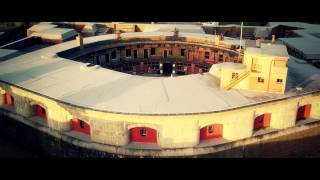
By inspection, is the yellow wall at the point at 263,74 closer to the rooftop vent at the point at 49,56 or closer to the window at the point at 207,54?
the window at the point at 207,54

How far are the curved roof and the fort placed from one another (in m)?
0.08

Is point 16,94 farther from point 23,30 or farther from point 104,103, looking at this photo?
point 23,30

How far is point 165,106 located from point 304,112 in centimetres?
1378

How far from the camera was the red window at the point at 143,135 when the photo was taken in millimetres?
29078

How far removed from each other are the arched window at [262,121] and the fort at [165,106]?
8cm

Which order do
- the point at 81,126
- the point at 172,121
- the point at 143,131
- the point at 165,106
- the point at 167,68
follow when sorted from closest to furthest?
1. the point at 172,121
2. the point at 165,106
3. the point at 143,131
4. the point at 81,126
5. the point at 167,68

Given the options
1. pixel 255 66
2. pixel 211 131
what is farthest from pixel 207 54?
pixel 211 131

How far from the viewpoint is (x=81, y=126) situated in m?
30.8

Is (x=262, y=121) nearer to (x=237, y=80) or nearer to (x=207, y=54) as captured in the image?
(x=237, y=80)

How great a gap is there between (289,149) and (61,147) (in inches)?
802

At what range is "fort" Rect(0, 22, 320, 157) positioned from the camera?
1113 inches

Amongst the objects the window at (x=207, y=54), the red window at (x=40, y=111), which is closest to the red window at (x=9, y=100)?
the red window at (x=40, y=111)

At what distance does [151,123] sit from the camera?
28.0m

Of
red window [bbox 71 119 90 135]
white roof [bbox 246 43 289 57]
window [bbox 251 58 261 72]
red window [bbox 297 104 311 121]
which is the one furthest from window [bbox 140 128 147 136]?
red window [bbox 297 104 311 121]
